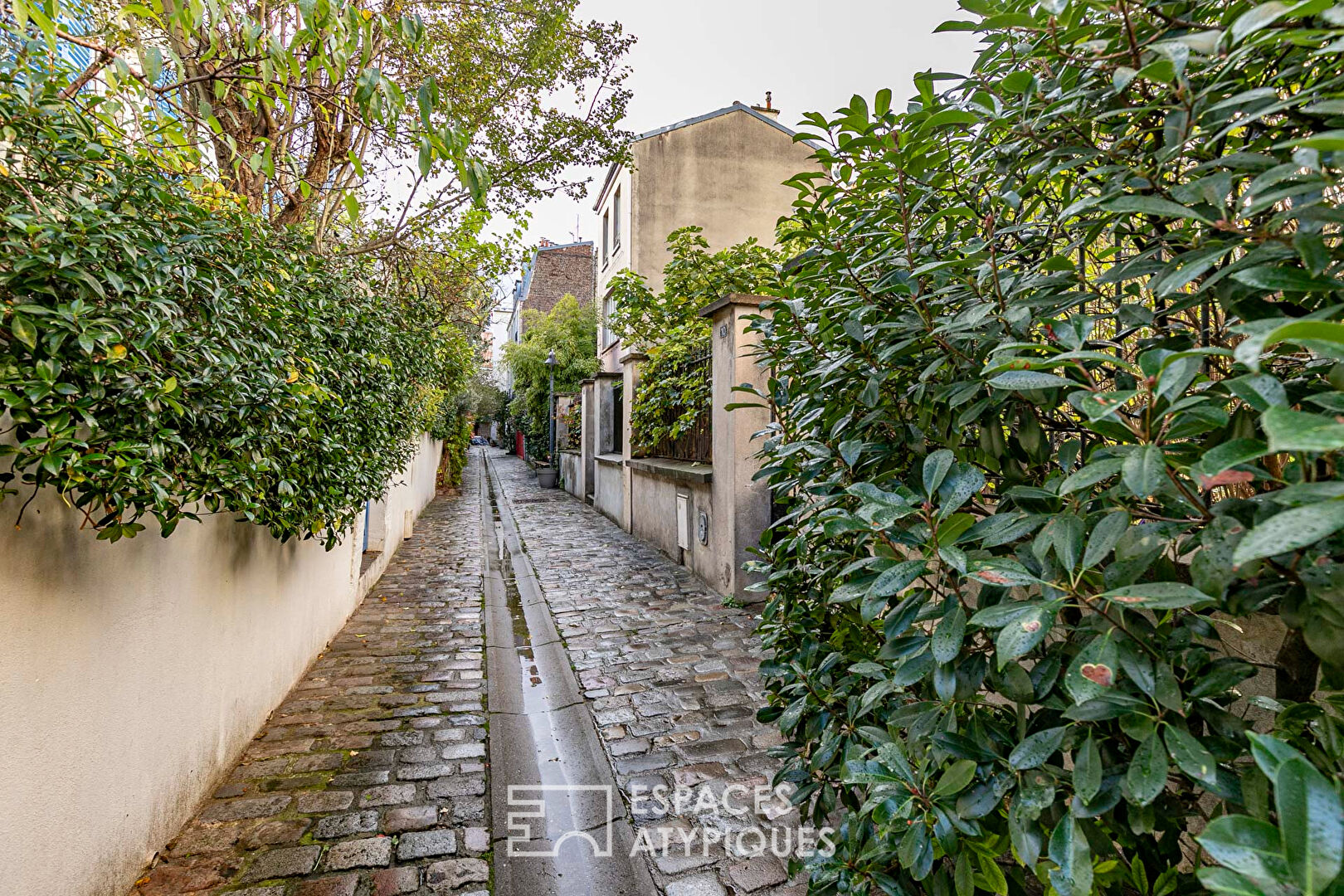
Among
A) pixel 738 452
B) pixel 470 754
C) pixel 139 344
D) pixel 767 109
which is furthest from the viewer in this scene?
pixel 767 109

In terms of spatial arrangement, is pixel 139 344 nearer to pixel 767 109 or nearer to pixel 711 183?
pixel 711 183

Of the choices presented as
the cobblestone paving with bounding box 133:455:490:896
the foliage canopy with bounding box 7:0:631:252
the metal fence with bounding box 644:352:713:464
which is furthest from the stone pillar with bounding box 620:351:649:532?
the cobblestone paving with bounding box 133:455:490:896

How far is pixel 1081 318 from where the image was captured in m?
1.14

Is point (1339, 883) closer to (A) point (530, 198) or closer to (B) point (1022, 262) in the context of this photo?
(B) point (1022, 262)

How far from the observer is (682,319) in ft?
31.6

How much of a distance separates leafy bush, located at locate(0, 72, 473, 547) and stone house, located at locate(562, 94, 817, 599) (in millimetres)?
4659

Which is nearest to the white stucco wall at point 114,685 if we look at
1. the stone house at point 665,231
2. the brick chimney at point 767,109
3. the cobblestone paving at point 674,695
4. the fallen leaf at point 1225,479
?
the cobblestone paving at point 674,695

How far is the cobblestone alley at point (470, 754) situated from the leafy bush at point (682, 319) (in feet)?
9.29

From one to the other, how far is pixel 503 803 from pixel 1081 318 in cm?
312

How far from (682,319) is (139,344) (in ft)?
26.7

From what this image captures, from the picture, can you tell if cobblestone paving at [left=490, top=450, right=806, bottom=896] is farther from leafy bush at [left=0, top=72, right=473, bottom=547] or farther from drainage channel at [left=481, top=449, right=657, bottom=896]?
leafy bush at [left=0, top=72, right=473, bottom=547]

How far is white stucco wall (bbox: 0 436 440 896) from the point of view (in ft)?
6.05

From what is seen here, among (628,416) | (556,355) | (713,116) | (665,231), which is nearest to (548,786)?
(628,416)

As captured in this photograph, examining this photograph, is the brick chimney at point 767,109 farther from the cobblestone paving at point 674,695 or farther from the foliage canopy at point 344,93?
the cobblestone paving at point 674,695
